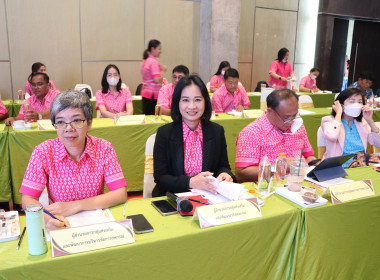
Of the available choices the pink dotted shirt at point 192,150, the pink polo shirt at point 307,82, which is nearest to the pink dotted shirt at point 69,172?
the pink dotted shirt at point 192,150

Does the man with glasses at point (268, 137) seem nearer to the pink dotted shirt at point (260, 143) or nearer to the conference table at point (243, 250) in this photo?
the pink dotted shirt at point (260, 143)

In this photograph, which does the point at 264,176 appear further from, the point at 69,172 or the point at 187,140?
the point at 69,172

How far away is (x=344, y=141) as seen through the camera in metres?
2.83

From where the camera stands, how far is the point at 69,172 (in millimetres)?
1671

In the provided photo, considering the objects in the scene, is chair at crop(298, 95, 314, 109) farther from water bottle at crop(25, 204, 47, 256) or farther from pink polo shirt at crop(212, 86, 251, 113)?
water bottle at crop(25, 204, 47, 256)

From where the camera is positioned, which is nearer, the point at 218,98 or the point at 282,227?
the point at 282,227

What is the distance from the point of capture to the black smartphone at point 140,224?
1367 millimetres

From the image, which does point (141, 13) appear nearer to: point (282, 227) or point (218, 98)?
point (218, 98)

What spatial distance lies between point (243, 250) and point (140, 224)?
456mm

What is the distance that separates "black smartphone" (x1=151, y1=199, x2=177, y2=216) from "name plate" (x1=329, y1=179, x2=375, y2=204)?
789mm

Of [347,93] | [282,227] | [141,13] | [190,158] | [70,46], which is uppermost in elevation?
[141,13]

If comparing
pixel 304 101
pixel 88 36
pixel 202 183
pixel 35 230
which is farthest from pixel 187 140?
pixel 88 36

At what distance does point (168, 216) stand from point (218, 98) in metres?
3.31

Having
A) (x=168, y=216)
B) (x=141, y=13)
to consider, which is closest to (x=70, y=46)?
(x=141, y=13)
